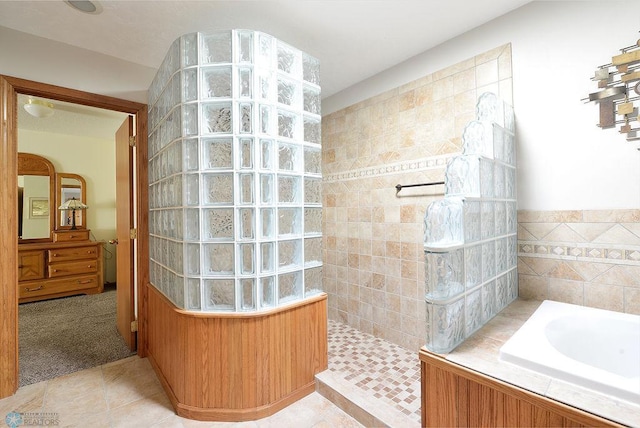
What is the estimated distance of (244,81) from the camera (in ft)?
5.02

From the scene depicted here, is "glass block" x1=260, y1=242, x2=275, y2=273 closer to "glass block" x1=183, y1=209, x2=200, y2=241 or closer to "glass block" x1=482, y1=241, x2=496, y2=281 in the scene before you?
"glass block" x1=183, y1=209, x2=200, y2=241

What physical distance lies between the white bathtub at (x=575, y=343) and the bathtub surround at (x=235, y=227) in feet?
3.51

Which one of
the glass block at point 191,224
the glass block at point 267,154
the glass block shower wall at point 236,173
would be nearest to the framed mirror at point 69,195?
the glass block shower wall at point 236,173

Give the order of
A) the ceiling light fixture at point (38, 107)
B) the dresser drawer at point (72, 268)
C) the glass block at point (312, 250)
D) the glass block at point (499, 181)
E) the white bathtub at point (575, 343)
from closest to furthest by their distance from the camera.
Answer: the white bathtub at point (575, 343) < the glass block at point (499, 181) < the glass block at point (312, 250) < the ceiling light fixture at point (38, 107) < the dresser drawer at point (72, 268)

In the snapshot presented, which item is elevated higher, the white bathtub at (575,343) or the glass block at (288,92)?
the glass block at (288,92)

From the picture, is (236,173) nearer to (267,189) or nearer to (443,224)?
(267,189)

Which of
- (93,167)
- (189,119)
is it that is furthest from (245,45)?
(93,167)

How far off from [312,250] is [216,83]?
108 cm

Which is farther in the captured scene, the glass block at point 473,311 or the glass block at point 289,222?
the glass block at point 289,222

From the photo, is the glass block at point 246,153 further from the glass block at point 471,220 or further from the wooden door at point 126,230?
the wooden door at point 126,230

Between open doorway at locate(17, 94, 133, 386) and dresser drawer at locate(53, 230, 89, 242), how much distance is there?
0.03 m

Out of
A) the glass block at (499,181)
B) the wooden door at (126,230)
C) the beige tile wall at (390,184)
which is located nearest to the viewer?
the glass block at (499,181)

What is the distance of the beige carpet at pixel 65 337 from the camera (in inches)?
83.7

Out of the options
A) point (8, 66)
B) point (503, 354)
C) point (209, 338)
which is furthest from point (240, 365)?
point (8, 66)
